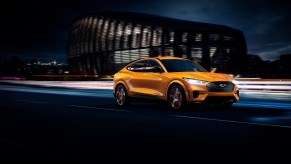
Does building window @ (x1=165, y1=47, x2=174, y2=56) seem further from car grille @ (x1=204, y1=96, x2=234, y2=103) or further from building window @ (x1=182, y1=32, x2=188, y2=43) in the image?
car grille @ (x1=204, y1=96, x2=234, y2=103)

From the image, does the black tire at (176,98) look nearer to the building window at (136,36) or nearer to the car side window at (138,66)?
the car side window at (138,66)

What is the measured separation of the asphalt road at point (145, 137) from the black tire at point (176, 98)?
815 mm

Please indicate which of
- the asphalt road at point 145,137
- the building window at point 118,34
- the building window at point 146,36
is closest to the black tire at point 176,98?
the asphalt road at point 145,137

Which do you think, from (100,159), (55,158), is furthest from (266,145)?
(55,158)

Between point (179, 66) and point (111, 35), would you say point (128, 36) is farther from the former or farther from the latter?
point (179, 66)

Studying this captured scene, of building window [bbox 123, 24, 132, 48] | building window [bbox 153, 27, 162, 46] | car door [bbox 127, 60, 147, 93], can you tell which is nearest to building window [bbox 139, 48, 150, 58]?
building window [bbox 153, 27, 162, 46]

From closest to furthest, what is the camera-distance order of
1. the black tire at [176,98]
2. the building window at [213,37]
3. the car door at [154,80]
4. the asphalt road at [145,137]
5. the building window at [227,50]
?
the asphalt road at [145,137], the black tire at [176,98], the car door at [154,80], the building window at [213,37], the building window at [227,50]

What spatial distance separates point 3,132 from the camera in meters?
8.19

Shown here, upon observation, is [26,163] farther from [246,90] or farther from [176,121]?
[246,90]

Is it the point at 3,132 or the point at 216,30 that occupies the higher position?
the point at 216,30

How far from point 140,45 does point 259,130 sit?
205 ft

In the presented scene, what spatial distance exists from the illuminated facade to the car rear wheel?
49.9 meters

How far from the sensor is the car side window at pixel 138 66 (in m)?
13.3

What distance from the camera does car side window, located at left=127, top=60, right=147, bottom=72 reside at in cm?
1325
